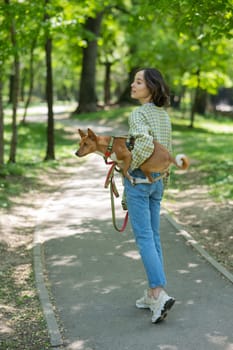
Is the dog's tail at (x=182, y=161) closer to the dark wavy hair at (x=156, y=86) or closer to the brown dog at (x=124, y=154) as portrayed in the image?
the brown dog at (x=124, y=154)

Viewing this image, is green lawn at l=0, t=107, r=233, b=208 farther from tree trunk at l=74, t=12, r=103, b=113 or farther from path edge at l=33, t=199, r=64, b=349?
tree trunk at l=74, t=12, r=103, b=113

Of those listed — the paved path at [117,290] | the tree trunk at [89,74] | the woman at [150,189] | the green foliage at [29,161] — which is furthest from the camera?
the tree trunk at [89,74]

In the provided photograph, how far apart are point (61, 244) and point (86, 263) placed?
1.05m

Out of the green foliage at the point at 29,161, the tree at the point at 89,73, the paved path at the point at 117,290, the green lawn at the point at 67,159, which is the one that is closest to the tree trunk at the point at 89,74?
the tree at the point at 89,73

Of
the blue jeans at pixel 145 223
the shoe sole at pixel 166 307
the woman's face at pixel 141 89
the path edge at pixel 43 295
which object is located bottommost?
the path edge at pixel 43 295

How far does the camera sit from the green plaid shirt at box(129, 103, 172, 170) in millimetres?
4793

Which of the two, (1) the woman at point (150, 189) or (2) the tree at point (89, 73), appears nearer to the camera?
(1) the woman at point (150, 189)

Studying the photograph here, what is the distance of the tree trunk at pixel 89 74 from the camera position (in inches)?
1282

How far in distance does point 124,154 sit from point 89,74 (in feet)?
97.8

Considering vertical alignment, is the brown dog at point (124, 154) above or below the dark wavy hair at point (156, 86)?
below

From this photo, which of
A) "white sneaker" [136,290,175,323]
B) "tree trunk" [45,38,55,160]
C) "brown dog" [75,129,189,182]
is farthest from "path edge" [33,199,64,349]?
"tree trunk" [45,38,55,160]

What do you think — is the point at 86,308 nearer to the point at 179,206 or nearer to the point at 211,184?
the point at 179,206

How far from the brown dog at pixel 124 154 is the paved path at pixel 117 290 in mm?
1254

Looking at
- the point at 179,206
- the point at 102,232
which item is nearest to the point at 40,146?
the point at 179,206
